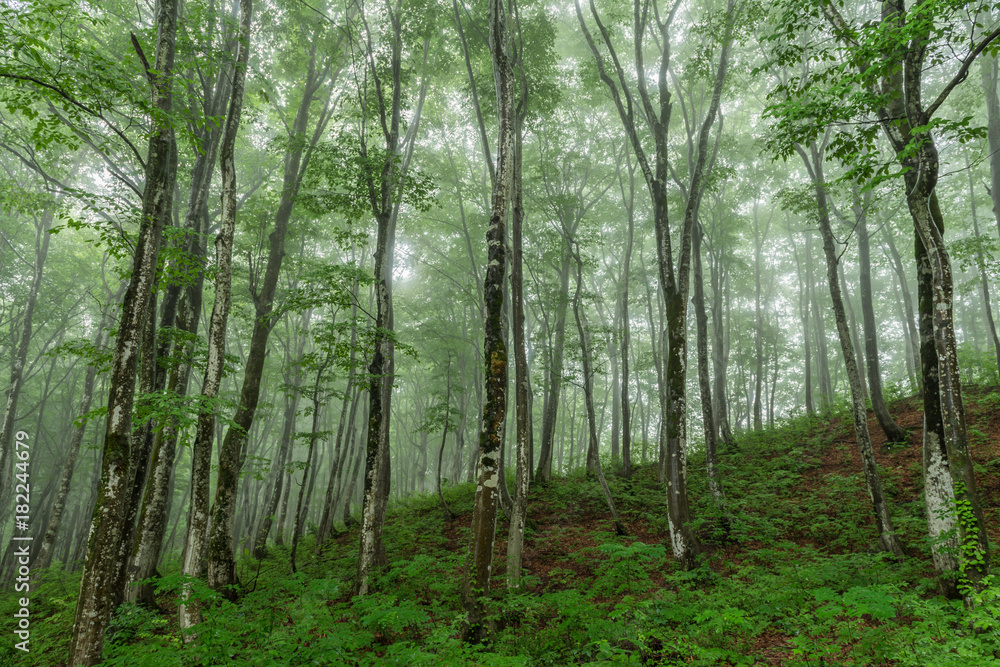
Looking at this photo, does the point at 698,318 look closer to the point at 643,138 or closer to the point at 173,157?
the point at 643,138

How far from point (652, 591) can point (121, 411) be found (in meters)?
8.05

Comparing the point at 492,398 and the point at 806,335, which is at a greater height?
the point at 806,335

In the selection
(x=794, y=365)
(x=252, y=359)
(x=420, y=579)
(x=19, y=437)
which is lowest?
(x=420, y=579)

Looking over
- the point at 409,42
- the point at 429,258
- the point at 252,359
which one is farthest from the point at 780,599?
the point at 429,258

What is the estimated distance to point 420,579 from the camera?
29.6ft

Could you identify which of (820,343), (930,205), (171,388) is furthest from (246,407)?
(820,343)

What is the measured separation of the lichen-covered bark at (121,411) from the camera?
5000mm

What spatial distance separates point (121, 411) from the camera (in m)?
5.36

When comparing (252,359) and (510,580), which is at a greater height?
(252,359)

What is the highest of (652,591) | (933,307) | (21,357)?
(21,357)

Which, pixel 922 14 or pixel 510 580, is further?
pixel 510 580

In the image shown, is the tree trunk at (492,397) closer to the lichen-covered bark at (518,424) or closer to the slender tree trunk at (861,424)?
the lichen-covered bark at (518,424)

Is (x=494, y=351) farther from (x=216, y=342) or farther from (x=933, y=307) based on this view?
(x=933, y=307)

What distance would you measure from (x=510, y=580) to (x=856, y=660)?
4.58 meters
